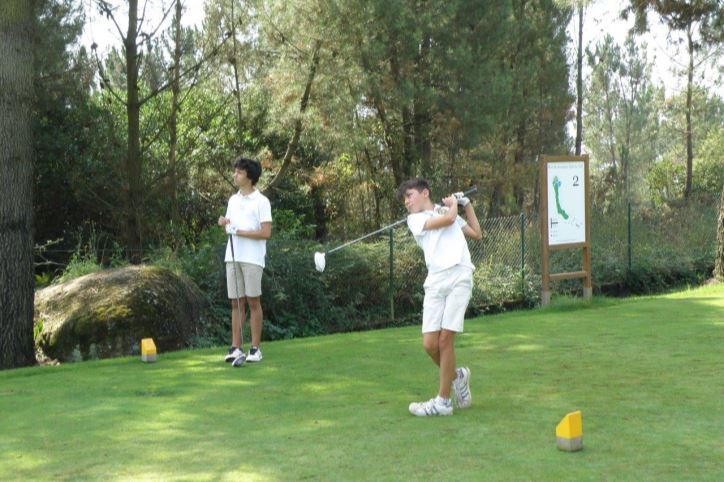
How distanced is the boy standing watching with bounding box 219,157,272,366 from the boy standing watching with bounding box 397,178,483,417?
2.70m

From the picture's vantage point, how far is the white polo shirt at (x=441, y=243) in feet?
22.2

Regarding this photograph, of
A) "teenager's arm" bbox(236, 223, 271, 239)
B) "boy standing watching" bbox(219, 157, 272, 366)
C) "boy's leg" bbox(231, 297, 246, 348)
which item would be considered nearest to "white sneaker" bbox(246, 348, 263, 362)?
"boy standing watching" bbox(219, 157, 272, 366)

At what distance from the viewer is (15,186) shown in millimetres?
10781

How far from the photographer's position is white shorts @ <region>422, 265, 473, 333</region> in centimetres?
668

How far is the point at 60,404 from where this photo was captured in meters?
7.36

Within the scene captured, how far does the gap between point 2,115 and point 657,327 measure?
7815mm

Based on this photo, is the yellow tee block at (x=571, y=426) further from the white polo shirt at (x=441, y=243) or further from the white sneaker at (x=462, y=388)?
the white polo shirt at (x=441, y=243)

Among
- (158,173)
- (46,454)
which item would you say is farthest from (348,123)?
(46,454)

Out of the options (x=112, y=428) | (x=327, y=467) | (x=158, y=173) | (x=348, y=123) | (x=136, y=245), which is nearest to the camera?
(x=327, y=467)

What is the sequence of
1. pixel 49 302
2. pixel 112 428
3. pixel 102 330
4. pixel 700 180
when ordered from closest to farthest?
pixel 112 428
pixel 102 330
pixel 49 302
pixel 700 180

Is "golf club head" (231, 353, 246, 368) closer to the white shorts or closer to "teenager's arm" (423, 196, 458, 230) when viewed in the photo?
the white shorts

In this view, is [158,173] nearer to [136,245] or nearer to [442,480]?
[136,245]

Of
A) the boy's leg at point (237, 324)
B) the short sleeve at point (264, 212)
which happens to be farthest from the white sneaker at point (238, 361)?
the short sleeve at point (264, 212)

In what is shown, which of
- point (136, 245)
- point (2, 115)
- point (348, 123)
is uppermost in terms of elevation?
point (348, 123)
